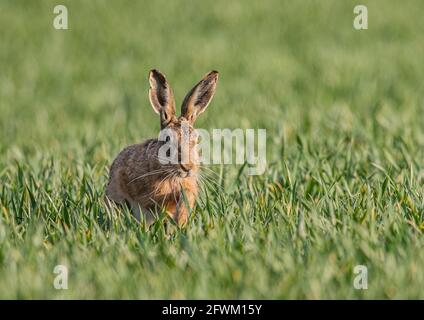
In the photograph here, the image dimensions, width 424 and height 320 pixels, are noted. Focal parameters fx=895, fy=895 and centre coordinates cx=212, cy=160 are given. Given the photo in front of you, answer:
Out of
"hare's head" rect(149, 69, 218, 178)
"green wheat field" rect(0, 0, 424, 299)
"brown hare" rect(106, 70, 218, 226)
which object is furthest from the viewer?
"brown hare" rect(106, 70, 218, 226)

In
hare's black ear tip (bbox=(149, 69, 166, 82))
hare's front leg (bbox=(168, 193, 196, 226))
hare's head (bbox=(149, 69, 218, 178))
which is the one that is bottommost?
hare's front leg (bbox=(168, 193, 196, 226))

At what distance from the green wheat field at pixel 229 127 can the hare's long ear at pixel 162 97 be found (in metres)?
0.57

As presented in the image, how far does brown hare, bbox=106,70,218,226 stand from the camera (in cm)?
492

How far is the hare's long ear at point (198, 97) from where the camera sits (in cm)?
498

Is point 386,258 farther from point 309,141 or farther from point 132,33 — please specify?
point 132,33

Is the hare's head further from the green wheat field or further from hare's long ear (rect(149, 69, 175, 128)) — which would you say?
the green wheat field

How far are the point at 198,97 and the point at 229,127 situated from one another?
9.76 feet

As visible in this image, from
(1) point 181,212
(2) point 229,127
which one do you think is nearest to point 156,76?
(1) point 181,212

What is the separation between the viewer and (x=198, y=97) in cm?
506

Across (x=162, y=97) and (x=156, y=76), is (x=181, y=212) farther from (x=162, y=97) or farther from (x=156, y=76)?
(x=156, y=76)

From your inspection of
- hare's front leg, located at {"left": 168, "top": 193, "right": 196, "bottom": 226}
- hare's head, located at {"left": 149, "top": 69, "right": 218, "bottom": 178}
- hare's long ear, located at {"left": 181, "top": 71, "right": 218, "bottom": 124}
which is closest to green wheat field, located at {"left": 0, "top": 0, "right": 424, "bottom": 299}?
hare's front leg, located at {"left": 168, "top": 193, "right": 196, "bottom": 226}

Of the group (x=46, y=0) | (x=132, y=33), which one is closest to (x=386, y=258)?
(x=132, y=33)

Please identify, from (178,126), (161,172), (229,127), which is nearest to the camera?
(178,126)

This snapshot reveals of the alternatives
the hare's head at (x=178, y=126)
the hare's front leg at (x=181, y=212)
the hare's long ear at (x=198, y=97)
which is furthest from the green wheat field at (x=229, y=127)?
the hare's long ear at (x=198, y=97)
